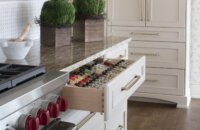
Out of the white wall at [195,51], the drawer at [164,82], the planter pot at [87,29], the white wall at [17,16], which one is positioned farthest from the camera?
the white wall at [195,51]

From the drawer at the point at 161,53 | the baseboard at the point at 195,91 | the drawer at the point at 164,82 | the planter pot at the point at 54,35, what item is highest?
the planter pot at the point at 54,35

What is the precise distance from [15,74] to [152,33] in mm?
2656

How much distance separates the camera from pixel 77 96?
1.57m

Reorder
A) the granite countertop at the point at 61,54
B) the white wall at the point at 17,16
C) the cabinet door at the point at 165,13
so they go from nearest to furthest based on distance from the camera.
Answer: the granite countertop at the point at 61,54
the white wall at the point at 17,16
the cabinet door at the point at 165,13

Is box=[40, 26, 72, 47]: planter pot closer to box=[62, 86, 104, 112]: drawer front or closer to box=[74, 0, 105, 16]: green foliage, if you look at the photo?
box=[74, 0, 105, 16]: green foliage

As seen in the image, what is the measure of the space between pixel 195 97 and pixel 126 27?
1.11 meters

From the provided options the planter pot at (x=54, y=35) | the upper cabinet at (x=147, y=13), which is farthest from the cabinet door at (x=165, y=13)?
the planter pot at (x=54, y=35)

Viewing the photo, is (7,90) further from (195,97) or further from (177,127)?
(195,97)

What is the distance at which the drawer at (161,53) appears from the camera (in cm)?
382

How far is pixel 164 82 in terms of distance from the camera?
155 inches

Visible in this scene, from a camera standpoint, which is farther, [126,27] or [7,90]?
[126,27]

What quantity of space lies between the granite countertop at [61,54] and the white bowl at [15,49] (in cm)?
3

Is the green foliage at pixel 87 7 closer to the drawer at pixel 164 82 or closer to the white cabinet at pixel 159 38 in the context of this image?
the white cabinet at pixel 159 38

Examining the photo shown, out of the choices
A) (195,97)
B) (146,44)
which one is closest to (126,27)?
(146,44)
